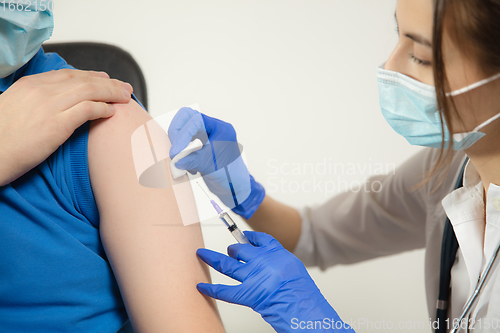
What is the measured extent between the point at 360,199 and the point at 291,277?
59 cm

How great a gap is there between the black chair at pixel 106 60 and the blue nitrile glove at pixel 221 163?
0.43 meters

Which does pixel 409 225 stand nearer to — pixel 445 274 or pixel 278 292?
pixel 445 274

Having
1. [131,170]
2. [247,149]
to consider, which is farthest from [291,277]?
[247,149]

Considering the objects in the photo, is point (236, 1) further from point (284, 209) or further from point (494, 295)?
point (494, 295)

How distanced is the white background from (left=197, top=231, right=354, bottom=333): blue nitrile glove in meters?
0.63

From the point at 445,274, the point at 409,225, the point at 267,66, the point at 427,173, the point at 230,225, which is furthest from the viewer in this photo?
the point at 267,66

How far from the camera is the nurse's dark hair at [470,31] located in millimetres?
605

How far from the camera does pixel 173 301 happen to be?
0.59m

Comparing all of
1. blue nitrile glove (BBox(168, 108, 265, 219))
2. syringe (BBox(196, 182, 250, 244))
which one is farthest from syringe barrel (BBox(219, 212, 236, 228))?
blue nitrile glove (BBox(168, 108, 265, 219))

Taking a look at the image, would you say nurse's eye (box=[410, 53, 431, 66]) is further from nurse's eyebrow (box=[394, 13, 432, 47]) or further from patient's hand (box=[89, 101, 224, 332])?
patient's hand (box=[89, 101, 224, 332])

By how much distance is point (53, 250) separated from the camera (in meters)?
0.60

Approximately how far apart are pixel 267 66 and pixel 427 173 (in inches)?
28.4

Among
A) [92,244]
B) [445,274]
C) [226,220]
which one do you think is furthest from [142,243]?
[445,274]

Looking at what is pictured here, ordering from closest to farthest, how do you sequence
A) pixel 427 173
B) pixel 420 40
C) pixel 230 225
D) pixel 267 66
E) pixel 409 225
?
pixel 420 40, pixel 230 225, pixel 427 173, pixel 409 225, pixel 267 66
